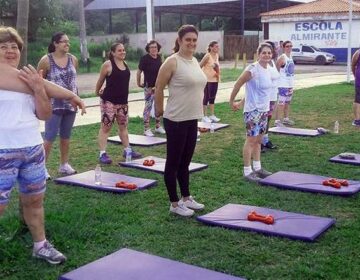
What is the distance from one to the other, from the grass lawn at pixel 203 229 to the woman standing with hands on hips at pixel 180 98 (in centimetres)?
59

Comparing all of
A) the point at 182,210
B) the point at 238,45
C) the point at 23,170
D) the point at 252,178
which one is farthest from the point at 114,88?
the point at 238,45

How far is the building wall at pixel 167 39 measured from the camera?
37406 millimetres

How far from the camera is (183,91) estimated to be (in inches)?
179

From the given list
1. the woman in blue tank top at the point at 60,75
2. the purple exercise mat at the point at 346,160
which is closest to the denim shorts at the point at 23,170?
the woman in blue tank top at the point at 60,75

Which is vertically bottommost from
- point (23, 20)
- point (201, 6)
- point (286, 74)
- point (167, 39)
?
point (286, 74)

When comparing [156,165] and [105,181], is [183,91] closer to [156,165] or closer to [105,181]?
[105,181]

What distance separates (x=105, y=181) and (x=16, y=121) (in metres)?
2.63

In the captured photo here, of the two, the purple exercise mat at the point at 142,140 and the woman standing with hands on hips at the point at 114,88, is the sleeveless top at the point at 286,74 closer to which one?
the purple exercise mat at the point at 142,140

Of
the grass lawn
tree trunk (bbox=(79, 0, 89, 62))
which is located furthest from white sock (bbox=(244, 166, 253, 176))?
tree trunk (bbox=(79, 0, 89, 62))

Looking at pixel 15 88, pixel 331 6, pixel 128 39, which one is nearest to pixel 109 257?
pixel 15 88

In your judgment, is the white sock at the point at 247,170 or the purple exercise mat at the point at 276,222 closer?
the purple exercise mat at the point at 276,222

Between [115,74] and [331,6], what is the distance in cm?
3016

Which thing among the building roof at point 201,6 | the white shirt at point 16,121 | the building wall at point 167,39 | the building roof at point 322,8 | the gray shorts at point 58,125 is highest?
the building roof at point 201,6

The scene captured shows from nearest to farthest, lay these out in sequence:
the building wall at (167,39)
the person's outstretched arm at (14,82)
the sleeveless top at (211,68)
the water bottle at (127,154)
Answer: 1. the person's outstretched arm at (14,82)
2. the water bottle at (127,154)
3. the sleeveless top at (211,68)
4. the building wall at (167,39)
